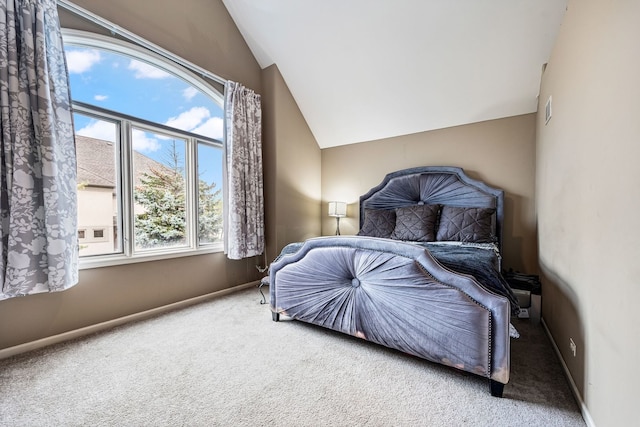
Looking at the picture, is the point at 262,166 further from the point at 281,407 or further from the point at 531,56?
the point at 531,56

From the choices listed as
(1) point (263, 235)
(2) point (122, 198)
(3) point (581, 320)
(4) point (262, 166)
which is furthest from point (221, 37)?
(3) point (581, 320)

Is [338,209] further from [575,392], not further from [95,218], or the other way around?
[575,392]

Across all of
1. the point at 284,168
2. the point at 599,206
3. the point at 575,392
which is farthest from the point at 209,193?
the point at 575,392

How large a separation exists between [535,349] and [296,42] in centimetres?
379

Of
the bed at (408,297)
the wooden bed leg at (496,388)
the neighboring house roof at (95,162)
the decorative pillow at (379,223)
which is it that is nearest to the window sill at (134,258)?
the neighboring house roof at (95,162)

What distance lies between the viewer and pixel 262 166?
146 inches

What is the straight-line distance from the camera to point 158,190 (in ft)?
9.43

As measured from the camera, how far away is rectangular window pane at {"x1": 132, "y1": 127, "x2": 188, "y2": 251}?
271cm

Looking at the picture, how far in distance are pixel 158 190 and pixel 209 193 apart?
1.89 ft

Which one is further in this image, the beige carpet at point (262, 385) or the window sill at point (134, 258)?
the window sill at point (134, 258)

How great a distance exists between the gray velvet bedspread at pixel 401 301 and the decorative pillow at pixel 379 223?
146cm

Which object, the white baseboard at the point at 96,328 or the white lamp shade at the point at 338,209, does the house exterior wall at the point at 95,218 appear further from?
the white lamp shade at the point at 338,209

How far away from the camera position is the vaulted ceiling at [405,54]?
2538 millimetres

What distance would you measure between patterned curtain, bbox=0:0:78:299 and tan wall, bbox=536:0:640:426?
308cm
